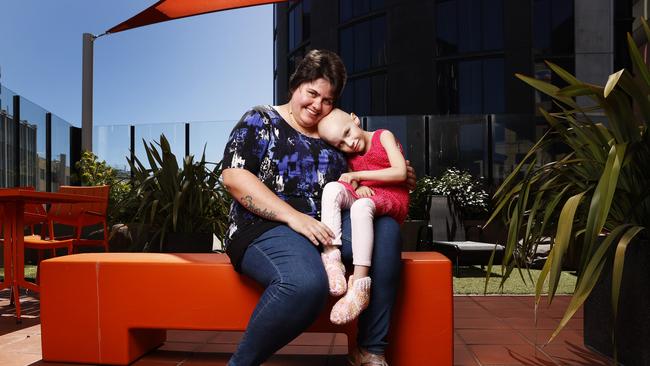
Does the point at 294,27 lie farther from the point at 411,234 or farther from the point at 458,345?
the point at 458,345

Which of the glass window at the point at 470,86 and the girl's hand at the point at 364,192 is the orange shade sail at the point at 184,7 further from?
the glass window at the point at 470,86

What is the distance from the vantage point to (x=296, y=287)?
1.73m

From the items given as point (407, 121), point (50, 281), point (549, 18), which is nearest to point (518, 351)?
point (50, 281)

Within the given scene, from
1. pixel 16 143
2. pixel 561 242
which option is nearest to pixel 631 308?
pixel 561 242

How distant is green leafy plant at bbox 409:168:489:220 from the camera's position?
695 cm

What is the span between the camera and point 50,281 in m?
2.30

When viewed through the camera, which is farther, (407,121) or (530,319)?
(407,121)

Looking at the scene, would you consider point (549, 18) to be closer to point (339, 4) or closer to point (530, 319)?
point (339, 4)

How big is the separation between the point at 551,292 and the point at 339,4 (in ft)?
57.1

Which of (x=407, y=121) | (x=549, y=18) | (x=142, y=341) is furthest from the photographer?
(x=549, y=18)

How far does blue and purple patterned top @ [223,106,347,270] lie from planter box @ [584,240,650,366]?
3.66 feet

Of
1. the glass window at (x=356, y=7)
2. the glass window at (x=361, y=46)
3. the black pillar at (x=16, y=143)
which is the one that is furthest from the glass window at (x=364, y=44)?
the black pillar at (x=16, y=143)

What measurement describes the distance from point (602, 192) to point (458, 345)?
1275mm

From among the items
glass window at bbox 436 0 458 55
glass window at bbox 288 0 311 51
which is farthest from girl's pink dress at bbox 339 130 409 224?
glass window at bbox 288 0 311 51
